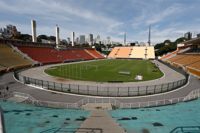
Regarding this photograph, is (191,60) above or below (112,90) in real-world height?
above

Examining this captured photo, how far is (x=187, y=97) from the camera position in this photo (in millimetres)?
22500

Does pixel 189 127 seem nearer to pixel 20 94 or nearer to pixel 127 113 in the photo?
pixel 127 113

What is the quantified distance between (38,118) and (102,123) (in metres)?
5.83

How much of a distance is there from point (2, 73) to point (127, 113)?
116ft

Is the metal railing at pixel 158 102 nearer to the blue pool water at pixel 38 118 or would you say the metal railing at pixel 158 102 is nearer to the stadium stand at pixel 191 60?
the blue pool water at pixel 38 118

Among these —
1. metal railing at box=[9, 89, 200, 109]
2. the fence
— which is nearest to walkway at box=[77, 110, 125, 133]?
metal railing at box=[9, 89, 200, 109]

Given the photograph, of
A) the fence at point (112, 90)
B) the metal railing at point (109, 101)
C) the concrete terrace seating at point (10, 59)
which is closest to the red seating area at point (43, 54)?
the concrete terrace seating at point (10, 59)

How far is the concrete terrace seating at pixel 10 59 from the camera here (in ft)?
166

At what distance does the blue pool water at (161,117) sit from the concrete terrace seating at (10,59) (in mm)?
41094

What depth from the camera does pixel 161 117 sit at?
1664 centimetres

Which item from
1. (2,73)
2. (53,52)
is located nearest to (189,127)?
(2,73)

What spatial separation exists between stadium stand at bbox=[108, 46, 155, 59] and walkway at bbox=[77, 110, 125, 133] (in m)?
108

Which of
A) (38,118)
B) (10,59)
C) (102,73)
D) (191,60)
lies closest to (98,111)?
(38,118)

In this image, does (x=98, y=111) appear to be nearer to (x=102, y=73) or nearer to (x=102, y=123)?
(x=102, y=123)
